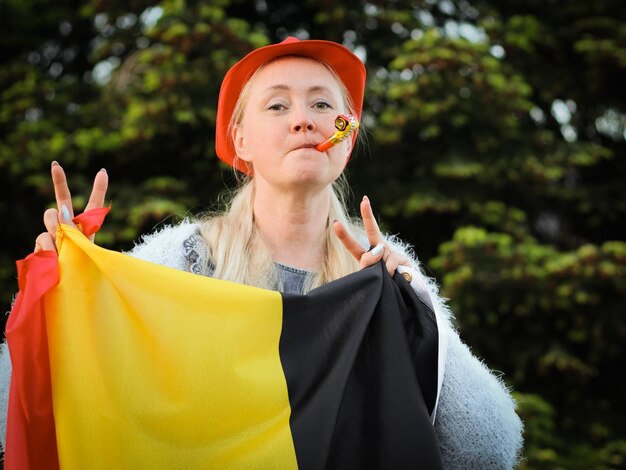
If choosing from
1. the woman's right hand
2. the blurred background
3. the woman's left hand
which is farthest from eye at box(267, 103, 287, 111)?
the blurred background

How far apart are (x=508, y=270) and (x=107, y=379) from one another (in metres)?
3.98

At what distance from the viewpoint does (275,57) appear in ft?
7.52

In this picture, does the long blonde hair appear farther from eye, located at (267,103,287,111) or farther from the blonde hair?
eye, located at (267,103,287,111)

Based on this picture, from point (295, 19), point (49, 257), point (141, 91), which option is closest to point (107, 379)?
point (49, 257)

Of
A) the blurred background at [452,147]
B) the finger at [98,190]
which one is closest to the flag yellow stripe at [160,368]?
the finger at [98,190]

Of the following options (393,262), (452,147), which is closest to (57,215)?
(393,262)

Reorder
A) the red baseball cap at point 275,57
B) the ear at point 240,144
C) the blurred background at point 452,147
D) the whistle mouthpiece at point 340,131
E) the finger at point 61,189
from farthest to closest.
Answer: the blurred background at point 452,147, the ear at point 240,144, the red baseball cap at point 275,57, the whistle mouthpiece at point 340,131, the finger at point 61,189

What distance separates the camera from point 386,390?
1.90m

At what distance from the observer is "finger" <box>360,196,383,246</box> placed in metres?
1.94

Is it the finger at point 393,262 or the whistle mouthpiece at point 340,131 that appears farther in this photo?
the whistle mouthpiece at point 340,131

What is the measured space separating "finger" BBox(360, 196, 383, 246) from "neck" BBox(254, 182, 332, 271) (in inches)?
12.6

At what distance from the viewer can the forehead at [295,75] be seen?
224 cm

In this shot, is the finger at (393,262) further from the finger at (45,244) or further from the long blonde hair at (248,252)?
the finger at (45,244)

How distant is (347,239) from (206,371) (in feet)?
1.59
